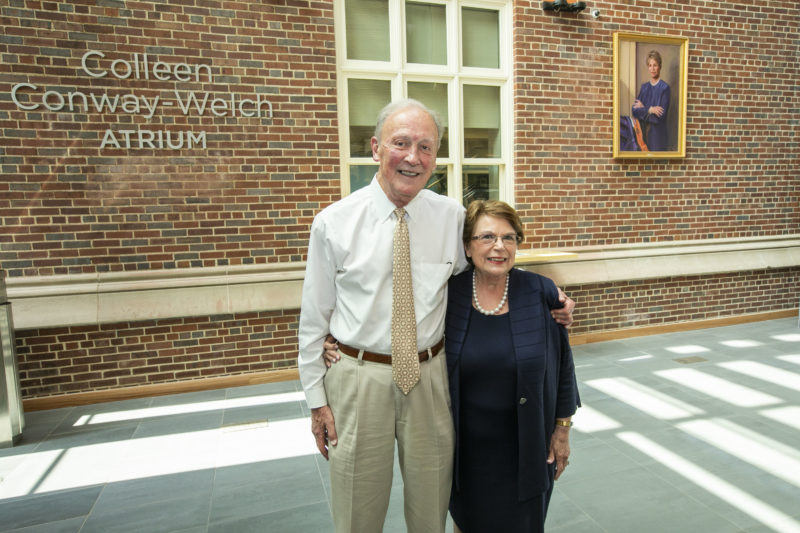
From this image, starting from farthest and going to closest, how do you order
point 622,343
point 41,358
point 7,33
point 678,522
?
point 622,343 → point 41,358 → point 7,33 → point 678,522

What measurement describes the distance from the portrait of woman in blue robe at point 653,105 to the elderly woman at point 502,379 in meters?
4.33

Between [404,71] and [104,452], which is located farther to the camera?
[404,71]

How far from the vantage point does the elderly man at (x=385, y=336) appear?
1.53m

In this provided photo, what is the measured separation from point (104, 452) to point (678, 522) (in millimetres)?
3310

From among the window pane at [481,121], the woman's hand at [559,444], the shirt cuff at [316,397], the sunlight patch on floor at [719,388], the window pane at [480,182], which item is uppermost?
the window pane at [481,121]

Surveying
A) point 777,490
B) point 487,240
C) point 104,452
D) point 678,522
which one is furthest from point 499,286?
point 104,452

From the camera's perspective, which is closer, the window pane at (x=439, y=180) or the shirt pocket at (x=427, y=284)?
the shirt pocket at (x=427, y=284)

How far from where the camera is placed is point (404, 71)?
14.8 ft

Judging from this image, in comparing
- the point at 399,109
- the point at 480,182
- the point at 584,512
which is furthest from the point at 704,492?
the point at 480,182

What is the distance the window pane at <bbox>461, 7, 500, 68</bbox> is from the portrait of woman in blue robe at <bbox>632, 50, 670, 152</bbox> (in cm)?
165

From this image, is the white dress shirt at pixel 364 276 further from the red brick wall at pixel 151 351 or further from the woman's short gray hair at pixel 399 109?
the red brick wall at pixel 151 351

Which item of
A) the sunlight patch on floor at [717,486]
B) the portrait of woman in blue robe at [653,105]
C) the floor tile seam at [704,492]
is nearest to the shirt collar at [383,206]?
the floor tile seam at [704,492]

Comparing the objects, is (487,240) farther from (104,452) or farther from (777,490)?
(104,452)

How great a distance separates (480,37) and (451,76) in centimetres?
53
